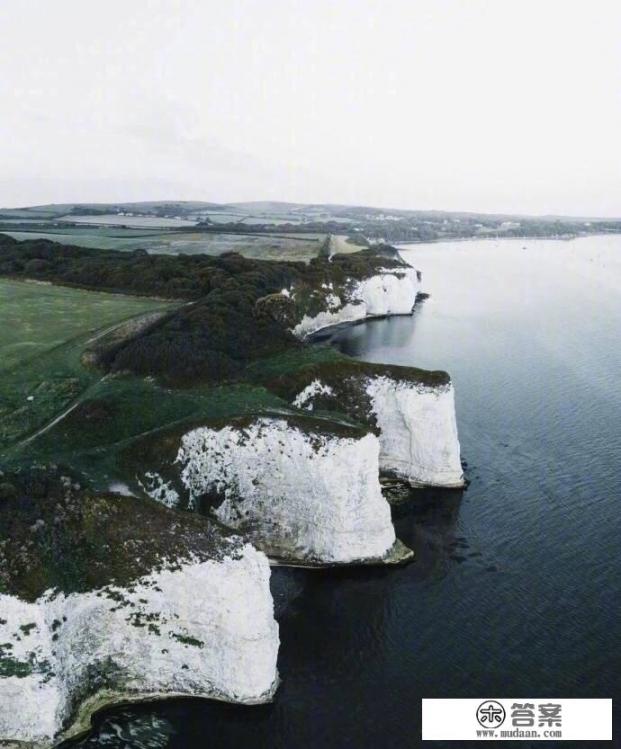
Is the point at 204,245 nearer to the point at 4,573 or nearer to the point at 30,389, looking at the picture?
the point at 30,389

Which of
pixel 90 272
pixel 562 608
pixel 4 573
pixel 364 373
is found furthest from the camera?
pixel 90 272

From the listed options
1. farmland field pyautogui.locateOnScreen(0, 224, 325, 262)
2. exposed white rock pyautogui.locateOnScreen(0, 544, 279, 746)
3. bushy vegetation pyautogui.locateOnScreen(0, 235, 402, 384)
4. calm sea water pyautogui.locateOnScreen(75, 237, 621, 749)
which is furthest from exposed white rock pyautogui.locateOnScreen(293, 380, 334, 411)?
farmland field pyautogui.locateOnScreen(0, 224, 325, 262)

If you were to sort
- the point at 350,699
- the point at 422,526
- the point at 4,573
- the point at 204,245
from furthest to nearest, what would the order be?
the point at 204,245
the point at 422,526
the point at 350,699
the point at 4,573

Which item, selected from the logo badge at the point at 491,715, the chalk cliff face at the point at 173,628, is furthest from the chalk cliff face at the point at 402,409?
the chalk cliff face at the point at 173,628

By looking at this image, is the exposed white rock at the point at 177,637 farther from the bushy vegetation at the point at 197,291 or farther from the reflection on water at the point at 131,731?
the bushy vegetation at the point at 197,291

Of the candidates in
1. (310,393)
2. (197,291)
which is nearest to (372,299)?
(197,291)

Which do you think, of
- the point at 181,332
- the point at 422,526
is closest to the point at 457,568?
the point at 422,526

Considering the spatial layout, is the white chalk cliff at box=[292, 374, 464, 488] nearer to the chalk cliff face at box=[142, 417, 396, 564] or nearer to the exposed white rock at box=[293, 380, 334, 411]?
the exposed white rock at box=[293, 380, 334, 411]
